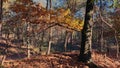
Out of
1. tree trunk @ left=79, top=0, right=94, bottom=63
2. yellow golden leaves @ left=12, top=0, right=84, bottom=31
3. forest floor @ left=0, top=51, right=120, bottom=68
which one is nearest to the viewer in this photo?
forest floor @ left=0, top=51, right=120, bottom=68

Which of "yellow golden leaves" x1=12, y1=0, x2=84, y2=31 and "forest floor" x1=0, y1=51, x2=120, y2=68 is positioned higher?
"yellow golden leaves" x1=12, y1=0, x2=84, y2=31

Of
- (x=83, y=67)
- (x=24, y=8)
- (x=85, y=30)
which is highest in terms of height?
(x=24, y=8)

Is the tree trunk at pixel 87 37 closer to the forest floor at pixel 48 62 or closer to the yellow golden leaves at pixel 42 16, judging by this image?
the forest floor at pixel 48 62

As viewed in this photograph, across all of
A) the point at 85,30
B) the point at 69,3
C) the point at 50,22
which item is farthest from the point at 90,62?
the point at 69,3

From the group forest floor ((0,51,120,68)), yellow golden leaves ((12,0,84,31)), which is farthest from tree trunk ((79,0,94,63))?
yellow golden leaves ((12,0,84,31))

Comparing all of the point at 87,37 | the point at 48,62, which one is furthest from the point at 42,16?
the point at 48,62

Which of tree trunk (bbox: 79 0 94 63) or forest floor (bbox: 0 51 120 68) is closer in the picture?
forest floor (bbox: 0 51 120 68)

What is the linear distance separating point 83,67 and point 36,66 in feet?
9.04

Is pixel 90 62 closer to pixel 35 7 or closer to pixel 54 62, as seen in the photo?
pixel 54 62

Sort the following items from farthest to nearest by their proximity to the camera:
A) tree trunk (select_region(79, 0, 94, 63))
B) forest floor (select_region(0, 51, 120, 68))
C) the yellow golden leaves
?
the yellow golden leaves → tree trunk (select_region(79, 0, 94, 63)) → forest floor (select_region(0, 51, 120, 68))

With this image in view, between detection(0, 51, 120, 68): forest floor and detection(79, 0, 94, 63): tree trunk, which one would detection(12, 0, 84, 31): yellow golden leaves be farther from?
detection(0, 51, 120, 68): forest floor

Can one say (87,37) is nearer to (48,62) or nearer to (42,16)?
(48,62)

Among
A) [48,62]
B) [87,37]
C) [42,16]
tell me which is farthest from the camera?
[42,16]

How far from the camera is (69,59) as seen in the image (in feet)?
51.3
